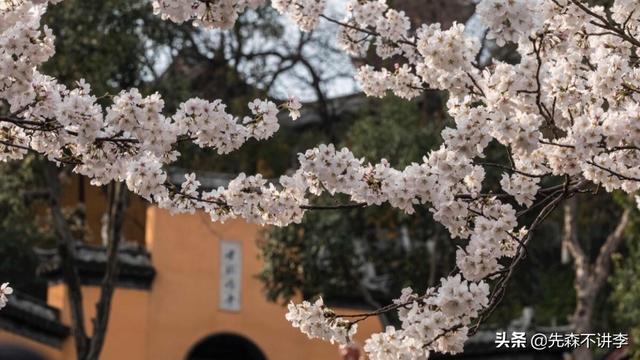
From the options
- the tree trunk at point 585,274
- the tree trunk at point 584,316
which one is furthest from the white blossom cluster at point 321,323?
the tree trunk at point 585,274

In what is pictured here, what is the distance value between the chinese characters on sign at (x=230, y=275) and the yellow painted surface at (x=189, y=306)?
8cm

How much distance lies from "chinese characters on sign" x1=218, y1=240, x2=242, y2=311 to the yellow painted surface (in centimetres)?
8

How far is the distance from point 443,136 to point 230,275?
13.5 meters

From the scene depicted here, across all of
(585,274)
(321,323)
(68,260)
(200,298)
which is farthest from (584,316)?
(321,323)

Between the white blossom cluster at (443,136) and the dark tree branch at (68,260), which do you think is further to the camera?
the dark tree branch at (68,260)

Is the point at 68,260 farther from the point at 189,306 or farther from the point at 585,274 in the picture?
the point at 585,274

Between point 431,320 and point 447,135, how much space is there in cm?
106

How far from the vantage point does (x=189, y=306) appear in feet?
65.8

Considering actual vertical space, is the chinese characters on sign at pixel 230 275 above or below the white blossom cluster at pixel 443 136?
above

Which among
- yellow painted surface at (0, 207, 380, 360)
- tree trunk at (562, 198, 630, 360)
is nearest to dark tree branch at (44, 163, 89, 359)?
yellow painted surface at (0, 207, 380, 360)

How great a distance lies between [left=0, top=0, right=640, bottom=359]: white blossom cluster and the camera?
6.86 m

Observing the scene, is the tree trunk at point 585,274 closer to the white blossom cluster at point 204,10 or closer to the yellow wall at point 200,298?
the yellow wall at point 200,298

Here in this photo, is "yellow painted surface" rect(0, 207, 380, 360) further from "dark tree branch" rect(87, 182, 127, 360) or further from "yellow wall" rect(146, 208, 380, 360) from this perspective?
"dark tree branch" rect(87, 182, 127, 360)

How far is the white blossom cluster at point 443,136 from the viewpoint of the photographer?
6863mm
